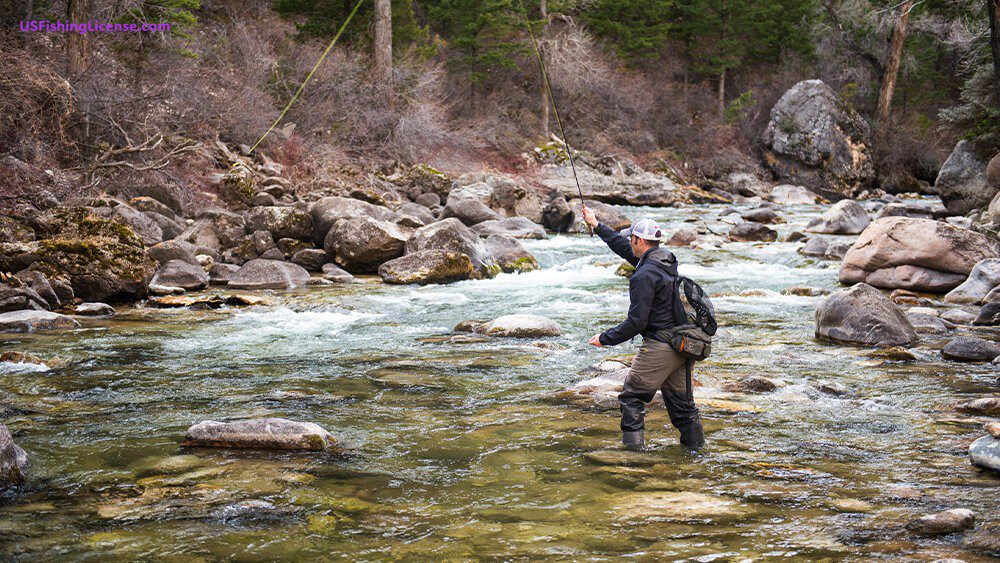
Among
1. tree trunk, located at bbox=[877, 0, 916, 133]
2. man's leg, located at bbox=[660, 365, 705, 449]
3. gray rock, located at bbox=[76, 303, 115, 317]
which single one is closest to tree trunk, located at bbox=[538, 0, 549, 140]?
tree trunk, located at bbox=[877, 0, 916, 133]

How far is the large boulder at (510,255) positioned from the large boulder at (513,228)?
2.23 metres

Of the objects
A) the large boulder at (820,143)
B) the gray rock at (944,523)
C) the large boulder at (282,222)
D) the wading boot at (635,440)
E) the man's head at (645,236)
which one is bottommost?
the wading boot at (635,440)

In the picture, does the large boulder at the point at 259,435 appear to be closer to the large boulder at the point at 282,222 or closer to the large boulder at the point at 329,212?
the large boulder at the point at 329,212

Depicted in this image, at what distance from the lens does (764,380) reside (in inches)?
263

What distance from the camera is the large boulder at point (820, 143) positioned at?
32.8 meters

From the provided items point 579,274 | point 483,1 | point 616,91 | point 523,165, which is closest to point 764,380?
point 579,274

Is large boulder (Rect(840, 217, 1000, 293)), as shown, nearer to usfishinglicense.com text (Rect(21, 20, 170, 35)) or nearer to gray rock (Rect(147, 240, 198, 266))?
gray rock (Rect(147, 240, 198, 266))

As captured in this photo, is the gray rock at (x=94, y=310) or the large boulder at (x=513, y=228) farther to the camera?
the large boulder at (x=513, y=228)

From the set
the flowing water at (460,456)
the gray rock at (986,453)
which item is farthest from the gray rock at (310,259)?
the gray rock at (986,453)

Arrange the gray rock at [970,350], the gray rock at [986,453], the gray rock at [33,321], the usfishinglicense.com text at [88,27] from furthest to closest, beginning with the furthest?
1. the usfishinglicense.com text at [88,27]
2. the gray rock at [33,321]
3. the gray rock at [970,350]
4. the gray rock at [986,453]

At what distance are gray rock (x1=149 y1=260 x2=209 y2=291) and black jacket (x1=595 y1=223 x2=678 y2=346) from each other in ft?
27.6

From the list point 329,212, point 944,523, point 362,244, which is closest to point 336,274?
point 362,244

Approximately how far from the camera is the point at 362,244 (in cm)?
1367

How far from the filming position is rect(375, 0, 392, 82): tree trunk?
25.7 metres
